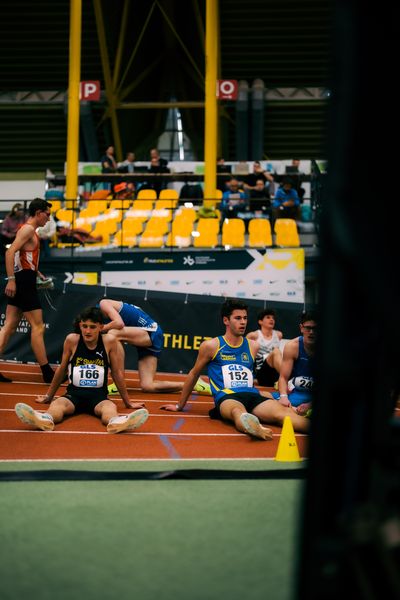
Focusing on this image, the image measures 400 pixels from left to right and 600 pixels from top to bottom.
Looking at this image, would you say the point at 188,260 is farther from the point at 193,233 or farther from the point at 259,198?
the point at 259,198

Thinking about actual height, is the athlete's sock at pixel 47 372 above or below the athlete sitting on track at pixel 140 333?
below

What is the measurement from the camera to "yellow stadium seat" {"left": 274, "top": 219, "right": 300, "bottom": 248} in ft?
57.3

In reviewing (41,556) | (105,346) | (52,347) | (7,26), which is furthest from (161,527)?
(7,26)

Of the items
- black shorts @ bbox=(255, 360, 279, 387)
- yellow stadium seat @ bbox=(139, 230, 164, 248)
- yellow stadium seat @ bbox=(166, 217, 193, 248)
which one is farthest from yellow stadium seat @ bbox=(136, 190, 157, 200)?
black shorts @ bbox=(255, 360, 279, 387)

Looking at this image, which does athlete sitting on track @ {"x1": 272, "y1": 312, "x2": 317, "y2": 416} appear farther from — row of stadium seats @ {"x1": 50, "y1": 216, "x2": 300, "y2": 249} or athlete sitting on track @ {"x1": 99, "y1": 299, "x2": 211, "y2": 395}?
row of stadium seats @ {"x1": 50, "y1": 216, "x2": 300, "y2": 249}

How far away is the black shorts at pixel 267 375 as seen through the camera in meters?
11.7

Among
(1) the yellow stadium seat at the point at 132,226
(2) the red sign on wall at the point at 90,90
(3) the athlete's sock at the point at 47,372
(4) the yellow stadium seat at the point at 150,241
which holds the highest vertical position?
(2) the red sign on wall at the point at 90,90

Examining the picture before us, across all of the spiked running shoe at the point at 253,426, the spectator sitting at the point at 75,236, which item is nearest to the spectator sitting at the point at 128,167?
the spectator sitting at the point at 75,236

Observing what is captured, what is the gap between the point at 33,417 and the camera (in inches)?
276

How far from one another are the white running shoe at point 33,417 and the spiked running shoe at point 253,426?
1613 mm

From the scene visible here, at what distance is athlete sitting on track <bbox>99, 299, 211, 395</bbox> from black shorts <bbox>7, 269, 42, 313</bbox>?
2.63 feet

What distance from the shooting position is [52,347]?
13273 mm

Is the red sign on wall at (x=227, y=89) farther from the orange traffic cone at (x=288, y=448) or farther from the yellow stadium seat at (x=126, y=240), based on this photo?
the orange traffic cone at (x=288, y=448)

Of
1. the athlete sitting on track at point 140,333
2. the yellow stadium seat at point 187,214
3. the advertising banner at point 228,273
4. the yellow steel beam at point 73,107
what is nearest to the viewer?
the athlete sitting on track at point 140,333
